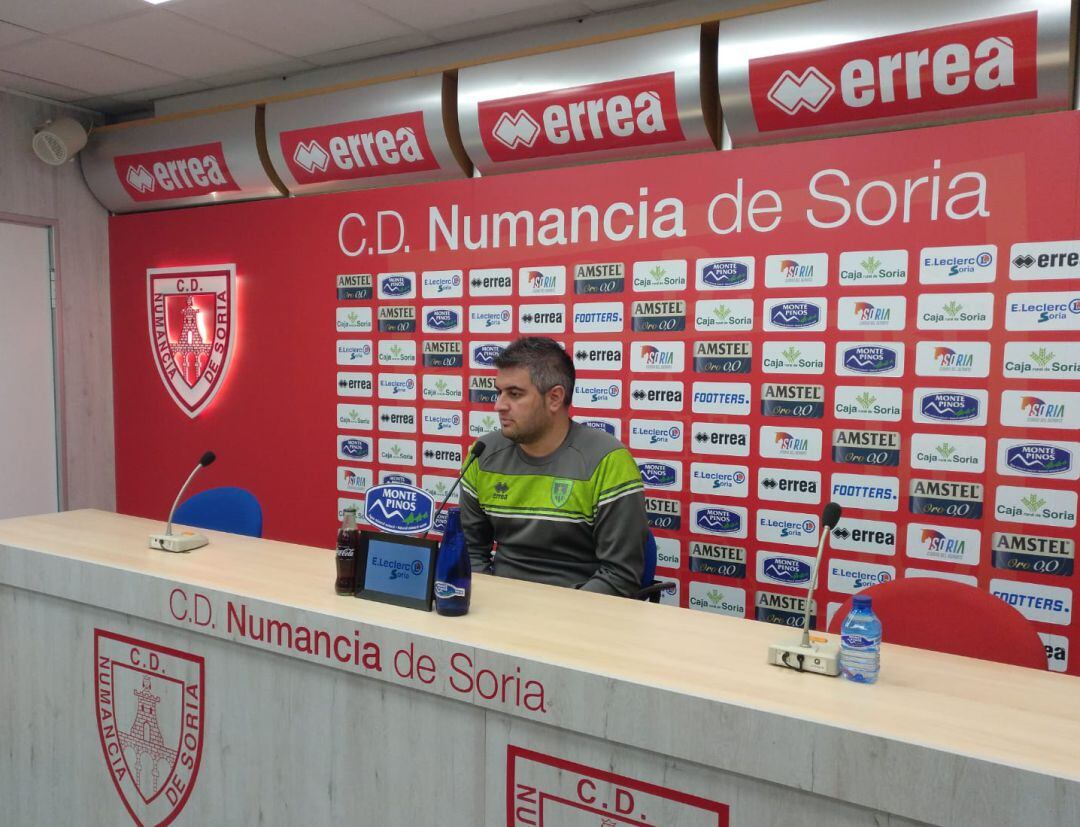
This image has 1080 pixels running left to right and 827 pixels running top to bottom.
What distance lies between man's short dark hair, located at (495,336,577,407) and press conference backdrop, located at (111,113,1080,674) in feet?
2.92

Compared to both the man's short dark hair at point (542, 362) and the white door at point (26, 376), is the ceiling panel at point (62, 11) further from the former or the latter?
the man's short dark hair at point (542, 362)

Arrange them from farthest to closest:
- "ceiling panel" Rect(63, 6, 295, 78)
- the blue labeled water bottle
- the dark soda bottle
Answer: "ceiling panel" Rect(63, 6, 295, 78), the dark soda bottle, the blue labeled water bottle

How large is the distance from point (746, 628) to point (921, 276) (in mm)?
1605

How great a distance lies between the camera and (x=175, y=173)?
4180 mm

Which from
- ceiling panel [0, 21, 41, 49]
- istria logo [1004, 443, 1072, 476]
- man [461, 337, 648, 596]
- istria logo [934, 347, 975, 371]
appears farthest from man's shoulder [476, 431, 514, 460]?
ceiling panel [0, 21, 41, 49]

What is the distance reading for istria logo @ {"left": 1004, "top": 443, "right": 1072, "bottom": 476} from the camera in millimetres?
2467

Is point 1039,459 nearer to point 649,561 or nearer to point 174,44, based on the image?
point 649,561

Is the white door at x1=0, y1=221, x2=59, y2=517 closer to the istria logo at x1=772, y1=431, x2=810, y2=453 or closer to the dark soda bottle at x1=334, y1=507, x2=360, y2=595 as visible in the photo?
the dark soda bottle at x1=334, y1=507, x2=360, y2=595

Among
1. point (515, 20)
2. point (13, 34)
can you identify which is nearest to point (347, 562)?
point (515, 20)

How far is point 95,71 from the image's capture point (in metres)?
3.84

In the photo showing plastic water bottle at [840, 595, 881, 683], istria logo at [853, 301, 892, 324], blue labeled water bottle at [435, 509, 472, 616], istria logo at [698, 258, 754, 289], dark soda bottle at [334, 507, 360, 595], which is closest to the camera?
plastic water bottle at [840, 595, 881, 683]

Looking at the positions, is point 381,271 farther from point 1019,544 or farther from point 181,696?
point 1019,544

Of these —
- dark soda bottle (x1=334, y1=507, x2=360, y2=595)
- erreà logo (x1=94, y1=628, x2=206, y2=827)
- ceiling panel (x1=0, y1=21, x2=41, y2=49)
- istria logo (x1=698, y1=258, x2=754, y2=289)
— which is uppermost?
ceiling panel (x1=0, y1=21, x2=41, y2=49)

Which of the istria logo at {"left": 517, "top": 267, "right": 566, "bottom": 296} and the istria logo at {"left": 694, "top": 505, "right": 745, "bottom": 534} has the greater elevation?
the istria logo at {"left": 517, "top": 267, "right": 566, "bottom": 296}
